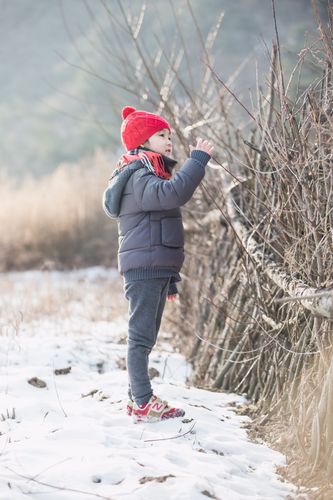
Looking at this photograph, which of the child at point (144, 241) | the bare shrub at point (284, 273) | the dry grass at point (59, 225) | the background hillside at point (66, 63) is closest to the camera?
the bare shrub at point (284, 273)

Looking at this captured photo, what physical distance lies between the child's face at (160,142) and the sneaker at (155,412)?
3.26 ft

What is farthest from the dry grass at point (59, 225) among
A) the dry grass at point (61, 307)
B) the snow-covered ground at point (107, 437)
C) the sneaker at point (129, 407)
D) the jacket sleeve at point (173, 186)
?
the jacket sleeve at point (173, 186)

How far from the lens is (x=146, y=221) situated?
2580mm

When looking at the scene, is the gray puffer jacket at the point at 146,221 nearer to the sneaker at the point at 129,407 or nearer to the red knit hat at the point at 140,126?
the red knit hat at the point at 140,126

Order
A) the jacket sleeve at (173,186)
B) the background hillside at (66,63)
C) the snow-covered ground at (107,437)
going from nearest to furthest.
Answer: the snow-covered ground at (107,437)
the jacket sleeve at (173,186)
the background hillside at (66,63)

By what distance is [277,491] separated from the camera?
200 cm

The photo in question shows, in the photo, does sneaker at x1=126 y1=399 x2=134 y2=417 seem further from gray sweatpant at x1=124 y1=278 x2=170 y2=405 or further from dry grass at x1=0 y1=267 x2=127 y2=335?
dry grass at x1=0 y1=267 x2=127 y2=335

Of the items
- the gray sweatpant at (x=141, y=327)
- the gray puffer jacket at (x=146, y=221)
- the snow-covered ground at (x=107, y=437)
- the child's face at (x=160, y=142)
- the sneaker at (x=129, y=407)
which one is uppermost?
the child's face at (x=160, y=142)

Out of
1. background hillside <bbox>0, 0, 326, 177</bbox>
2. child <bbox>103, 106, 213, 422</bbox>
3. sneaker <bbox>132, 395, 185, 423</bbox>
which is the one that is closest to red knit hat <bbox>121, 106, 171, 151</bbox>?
child <bbox>103, 106, 213, 422</bbox>

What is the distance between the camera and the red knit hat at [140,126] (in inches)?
104

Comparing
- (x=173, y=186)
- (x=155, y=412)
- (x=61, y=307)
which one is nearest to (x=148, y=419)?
(x=155, y=412)

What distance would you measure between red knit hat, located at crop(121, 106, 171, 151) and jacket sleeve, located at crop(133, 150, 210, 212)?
0.20 metres

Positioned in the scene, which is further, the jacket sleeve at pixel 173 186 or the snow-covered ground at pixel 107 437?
the jacket sleeve at pixel 173 186

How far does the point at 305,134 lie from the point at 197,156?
0.41 metres
